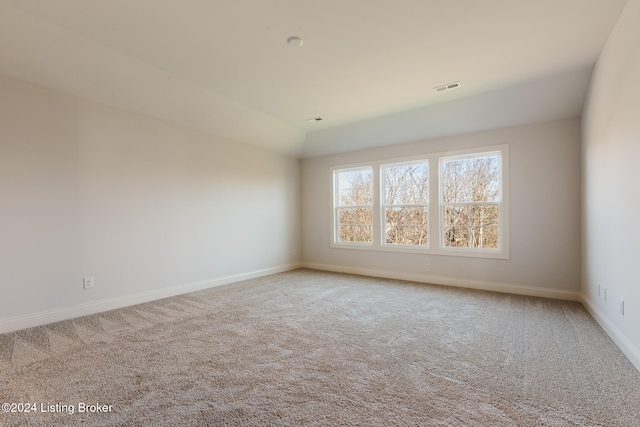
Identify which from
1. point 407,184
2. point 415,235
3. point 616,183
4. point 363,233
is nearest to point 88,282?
point 363,233

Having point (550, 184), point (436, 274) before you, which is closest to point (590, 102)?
point (550, 184)

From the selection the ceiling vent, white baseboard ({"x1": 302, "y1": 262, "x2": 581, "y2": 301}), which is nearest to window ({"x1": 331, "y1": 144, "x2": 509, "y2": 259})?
white baseboard ({"x1": 302, "y1": 262, "x2": 581, "y2": 301})

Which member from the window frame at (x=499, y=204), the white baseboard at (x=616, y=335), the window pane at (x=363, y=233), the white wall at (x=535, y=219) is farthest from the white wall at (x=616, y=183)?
the window pane at (x=363, y=233)

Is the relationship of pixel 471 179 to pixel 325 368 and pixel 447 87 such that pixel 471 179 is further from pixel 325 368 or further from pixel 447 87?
pixel 325 368

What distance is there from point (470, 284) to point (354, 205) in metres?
2.47

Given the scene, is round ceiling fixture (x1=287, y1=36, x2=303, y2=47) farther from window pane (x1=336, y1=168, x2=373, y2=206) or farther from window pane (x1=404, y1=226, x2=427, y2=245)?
window pane (x1=404, y1=226, x2=427, y2=245)

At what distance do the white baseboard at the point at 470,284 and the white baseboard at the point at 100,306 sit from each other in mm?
2188

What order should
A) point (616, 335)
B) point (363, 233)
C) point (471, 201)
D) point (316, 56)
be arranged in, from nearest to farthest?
1. point (616, 335)
2. point (316, 56)
3. point (471, 201)
4. point (363, 233)

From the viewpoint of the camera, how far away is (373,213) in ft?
18.1

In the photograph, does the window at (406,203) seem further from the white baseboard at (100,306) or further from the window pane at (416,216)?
the white baseboard at (100,306)

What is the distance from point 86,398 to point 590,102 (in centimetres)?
530

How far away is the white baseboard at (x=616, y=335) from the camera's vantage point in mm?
2100

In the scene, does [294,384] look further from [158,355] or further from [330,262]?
[330,262]

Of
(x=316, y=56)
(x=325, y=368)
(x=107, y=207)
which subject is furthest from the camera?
(x=107, y=207)
